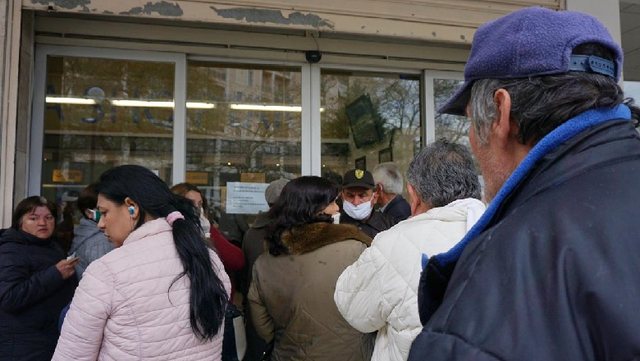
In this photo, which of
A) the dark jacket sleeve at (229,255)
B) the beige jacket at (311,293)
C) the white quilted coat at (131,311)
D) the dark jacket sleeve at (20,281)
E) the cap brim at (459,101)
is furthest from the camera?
the dark jacket sleeve at (229,255)

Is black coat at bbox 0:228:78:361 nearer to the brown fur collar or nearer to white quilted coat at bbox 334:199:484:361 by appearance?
the brown fur collar

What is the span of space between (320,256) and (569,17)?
70.1 inches

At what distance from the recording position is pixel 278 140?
17.6ft

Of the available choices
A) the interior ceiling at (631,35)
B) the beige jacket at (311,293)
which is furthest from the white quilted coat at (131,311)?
the interior ceiling at (631,35)

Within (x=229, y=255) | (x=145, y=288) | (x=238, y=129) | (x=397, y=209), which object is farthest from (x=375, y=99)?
(x=145, y=288)

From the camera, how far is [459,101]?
1086 millimetres

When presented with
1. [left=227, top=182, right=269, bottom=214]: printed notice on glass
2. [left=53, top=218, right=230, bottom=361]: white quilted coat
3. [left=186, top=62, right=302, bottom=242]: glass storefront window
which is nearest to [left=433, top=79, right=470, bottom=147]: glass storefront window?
[left=186, top=62, right=302, bottom=242]: glass storefront window

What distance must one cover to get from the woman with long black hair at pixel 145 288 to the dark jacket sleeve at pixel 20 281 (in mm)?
1005

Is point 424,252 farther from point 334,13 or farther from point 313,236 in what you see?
point 334,13

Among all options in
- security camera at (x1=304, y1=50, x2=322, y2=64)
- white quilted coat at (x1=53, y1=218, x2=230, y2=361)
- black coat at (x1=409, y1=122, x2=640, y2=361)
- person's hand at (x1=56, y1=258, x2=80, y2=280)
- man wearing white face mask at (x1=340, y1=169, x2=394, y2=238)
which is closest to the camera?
black coat at (x1=409, y1=122, x2=640, y2=361)

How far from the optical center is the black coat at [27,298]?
274 centimetres

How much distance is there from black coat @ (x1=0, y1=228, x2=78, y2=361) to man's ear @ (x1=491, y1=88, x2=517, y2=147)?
2716 mm

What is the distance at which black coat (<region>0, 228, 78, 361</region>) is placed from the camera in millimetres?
2740

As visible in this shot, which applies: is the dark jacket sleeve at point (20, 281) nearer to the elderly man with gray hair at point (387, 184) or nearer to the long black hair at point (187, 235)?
the long black hair at point (187, 235)
